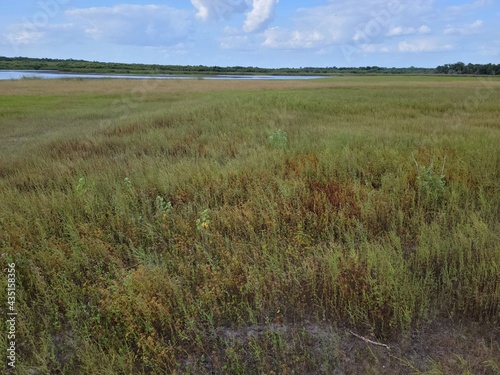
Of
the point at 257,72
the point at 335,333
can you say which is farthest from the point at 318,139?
the point at 257,72

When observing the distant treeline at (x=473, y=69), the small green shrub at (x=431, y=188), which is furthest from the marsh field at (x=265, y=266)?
the distant treeline at (x=473, y=69)

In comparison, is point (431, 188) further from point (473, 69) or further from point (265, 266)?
point (473, 69)

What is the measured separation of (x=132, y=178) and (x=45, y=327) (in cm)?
380

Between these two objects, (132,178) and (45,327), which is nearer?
(45,327)

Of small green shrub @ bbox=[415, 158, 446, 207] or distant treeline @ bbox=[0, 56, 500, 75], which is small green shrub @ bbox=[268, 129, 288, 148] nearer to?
small green shrub @ bbox=[415, 158, 446, 207]

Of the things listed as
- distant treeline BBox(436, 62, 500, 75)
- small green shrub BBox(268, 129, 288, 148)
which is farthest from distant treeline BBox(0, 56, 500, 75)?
small green shrub BBox(268, 129, 288, 148)

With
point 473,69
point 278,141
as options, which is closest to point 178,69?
point 473,69

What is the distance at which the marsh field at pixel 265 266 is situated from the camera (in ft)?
8.95

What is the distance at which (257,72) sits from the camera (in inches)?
5517

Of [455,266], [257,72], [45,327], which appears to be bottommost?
[45,327]

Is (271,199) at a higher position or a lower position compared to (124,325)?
higher

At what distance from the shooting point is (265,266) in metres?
3.76

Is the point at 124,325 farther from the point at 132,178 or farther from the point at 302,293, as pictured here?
the point at 132,178

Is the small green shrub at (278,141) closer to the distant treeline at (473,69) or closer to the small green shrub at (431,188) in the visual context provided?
the small green shrub at (431,188)
